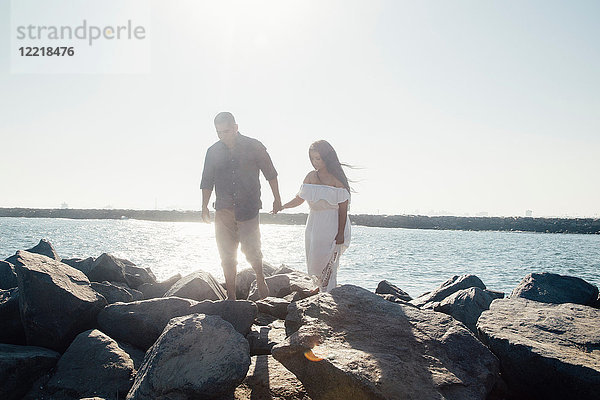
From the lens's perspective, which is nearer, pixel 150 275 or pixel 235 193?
pixel 235 193

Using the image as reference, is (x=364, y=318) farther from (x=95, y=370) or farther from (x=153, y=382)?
(x=95, y=370)

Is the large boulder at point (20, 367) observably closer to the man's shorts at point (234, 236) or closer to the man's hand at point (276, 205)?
the man's shorts at point (234, 236)

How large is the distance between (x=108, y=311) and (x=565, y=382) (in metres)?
3.80

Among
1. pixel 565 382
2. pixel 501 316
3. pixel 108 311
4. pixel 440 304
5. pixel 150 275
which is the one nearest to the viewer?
pixel 565 382

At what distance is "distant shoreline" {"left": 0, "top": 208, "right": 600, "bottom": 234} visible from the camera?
7250cm

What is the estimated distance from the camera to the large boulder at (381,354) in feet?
8.59

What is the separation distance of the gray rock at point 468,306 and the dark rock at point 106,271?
5.57m

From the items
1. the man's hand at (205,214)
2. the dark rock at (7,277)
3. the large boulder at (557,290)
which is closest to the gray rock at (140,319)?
the man's hand at (205,214)

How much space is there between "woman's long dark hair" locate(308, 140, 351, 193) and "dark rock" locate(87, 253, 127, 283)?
4657 mm

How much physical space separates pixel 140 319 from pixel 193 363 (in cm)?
127

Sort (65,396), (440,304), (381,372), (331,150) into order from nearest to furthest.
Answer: (381,372) < (65,396) < (331,150) < (440,304)

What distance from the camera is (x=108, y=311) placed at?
13.2 feet

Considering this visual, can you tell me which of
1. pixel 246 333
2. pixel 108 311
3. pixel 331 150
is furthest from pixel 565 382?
pixel 108 311

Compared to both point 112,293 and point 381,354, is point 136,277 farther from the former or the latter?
point 381,354
